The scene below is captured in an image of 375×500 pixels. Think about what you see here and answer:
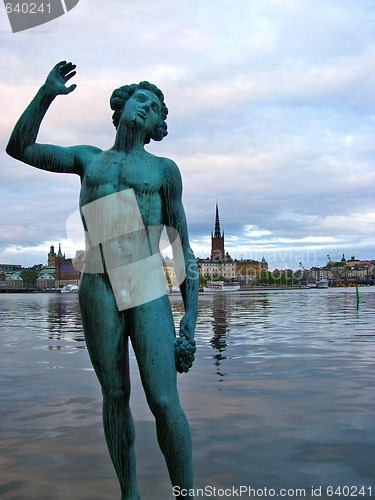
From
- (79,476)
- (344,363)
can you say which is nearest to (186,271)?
(79,476)

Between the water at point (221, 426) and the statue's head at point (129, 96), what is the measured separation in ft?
7.95

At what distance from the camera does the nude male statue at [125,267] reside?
Result: 2.94 meters

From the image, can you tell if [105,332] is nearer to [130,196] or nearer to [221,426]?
[130,196]

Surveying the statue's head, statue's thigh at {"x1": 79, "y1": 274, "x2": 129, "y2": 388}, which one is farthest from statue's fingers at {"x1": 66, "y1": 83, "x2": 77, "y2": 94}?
statue's thigh at {"x1": 79, "y1": 274, "x2": 129, "y2": 388}

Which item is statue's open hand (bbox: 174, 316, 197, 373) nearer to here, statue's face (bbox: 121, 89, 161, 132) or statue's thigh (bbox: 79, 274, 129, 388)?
statue's thigh (bbox: 79, 274, 129, 388)

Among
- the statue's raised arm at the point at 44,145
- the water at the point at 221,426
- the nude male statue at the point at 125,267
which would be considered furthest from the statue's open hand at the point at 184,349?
the water at the point at 221,426

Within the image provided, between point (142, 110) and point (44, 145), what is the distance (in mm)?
584

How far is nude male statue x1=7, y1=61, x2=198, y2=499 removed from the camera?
116 inches

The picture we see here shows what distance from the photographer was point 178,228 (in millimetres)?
3250

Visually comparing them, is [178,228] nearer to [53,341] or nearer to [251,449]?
[251,449]

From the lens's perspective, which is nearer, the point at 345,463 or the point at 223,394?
the point at 345,463

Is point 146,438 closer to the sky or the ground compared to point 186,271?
closer to the ground

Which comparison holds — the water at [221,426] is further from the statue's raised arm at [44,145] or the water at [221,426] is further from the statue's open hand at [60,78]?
the statue's open hand at [60,78]

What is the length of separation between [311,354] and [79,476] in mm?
7319
